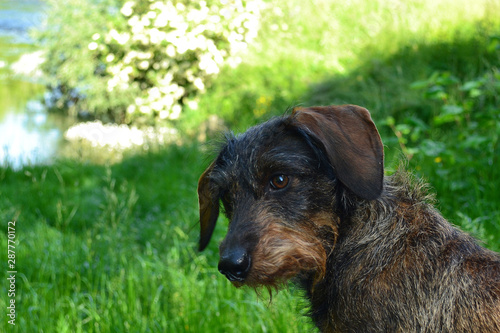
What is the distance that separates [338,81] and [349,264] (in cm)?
687

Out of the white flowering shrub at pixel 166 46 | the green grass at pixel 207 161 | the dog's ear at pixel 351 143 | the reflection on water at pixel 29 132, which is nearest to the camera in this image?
the dog's ear at pixel 351 143

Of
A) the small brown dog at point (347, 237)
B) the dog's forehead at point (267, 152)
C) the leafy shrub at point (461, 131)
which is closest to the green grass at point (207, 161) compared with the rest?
the leafy shrub at point (461, 131)

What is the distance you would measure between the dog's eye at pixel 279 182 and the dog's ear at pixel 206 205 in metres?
0.48

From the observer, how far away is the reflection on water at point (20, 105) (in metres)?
10.5

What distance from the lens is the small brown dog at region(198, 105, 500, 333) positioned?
233 centimetres

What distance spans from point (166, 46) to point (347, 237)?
9662mm

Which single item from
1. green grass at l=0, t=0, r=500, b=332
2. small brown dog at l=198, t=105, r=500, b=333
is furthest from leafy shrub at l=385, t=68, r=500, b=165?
small brown dog at l=198, t=105, r=500, b=333

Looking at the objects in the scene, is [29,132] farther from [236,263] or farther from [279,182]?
[236,263]

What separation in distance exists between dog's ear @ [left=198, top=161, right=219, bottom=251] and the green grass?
1.99 feet

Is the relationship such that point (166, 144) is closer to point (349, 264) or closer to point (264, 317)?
point (264, 317)

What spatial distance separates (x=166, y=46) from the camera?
11516 millimetres

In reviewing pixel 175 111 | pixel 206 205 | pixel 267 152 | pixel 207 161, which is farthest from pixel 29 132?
pixel 267 152

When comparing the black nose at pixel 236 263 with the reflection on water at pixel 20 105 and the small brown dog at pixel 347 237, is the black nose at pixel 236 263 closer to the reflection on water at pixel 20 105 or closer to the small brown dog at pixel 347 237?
the small brown dog at pixel 347 237

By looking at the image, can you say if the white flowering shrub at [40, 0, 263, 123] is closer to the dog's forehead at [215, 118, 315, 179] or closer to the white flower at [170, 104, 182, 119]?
the white flower at [170, 104, 182, 119]
